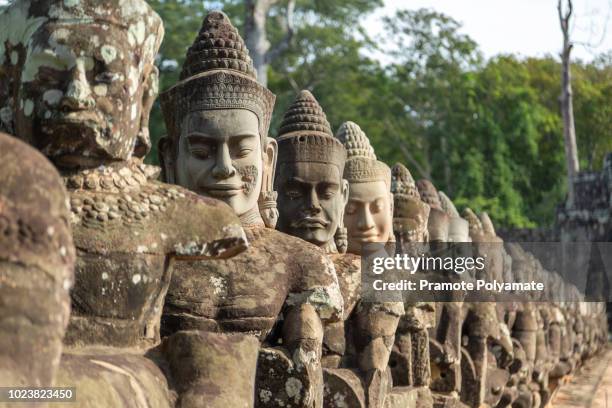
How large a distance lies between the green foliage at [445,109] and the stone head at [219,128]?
1035 inches

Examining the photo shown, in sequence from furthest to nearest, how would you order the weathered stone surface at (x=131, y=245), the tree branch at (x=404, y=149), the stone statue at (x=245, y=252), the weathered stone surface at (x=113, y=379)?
the tree branch at (x=404, y=149)
the stone statue at (x=245, y=252)
the weathered stone surface at (x=131, y=245)
the weathered stone surface at (x=113, y=379)

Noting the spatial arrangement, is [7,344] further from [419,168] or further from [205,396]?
[419,168]

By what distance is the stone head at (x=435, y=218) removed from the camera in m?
10.5

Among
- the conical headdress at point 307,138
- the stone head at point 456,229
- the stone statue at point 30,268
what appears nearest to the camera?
the stone statue at point 30,268

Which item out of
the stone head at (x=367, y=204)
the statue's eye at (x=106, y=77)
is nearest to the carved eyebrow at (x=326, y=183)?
the stone head at (x=367, y=204)

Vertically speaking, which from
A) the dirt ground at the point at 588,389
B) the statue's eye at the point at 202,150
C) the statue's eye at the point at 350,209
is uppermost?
the statue's eye at the point at 350,209

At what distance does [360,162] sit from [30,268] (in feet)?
17.4

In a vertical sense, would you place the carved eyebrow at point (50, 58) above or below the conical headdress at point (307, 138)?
below

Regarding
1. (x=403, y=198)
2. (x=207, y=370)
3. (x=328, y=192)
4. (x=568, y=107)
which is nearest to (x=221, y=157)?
(x=328, y=192)

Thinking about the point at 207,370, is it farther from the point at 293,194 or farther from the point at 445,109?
the point at 445,109

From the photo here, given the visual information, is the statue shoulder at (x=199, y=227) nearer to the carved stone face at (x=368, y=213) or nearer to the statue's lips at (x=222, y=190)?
the statue's lips at (x=222, y=190)

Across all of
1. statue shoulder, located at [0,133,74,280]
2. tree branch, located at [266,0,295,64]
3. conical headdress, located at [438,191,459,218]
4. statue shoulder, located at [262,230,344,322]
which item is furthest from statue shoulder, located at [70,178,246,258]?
tree branch, located at [266,0,295,64]

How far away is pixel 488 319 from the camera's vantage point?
10008 millimetres

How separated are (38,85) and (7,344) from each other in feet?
4.14
